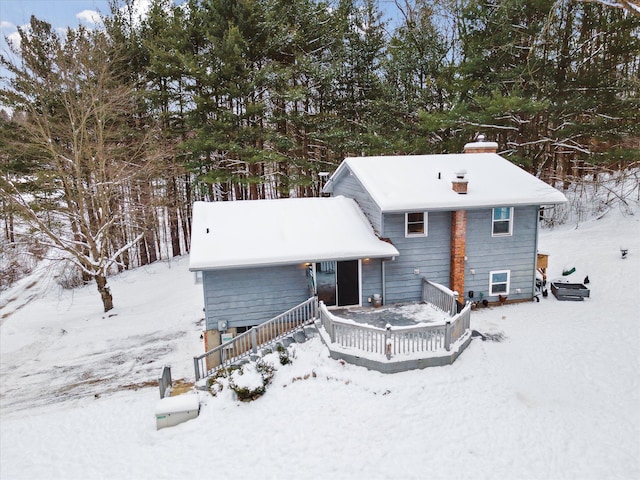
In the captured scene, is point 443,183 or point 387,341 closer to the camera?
point 387,341

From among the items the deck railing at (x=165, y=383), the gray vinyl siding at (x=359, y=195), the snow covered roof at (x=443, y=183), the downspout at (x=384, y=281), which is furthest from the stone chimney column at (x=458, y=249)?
the deck railing at (x=165, y=383)

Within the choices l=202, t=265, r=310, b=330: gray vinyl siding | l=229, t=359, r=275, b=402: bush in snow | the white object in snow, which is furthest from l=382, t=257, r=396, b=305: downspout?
the white object in snow

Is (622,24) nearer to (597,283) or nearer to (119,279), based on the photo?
(597,283)

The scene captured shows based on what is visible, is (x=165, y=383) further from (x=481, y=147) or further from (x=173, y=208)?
(x=173, y=208)

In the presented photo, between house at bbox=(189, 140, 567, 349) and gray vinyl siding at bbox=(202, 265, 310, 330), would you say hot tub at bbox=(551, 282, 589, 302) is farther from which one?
gray vinyl siding at bbox=(202, 265, 310, 330)

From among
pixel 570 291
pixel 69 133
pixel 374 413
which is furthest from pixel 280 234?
pixel 69 133

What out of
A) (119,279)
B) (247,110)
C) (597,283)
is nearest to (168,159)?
(247,110)
